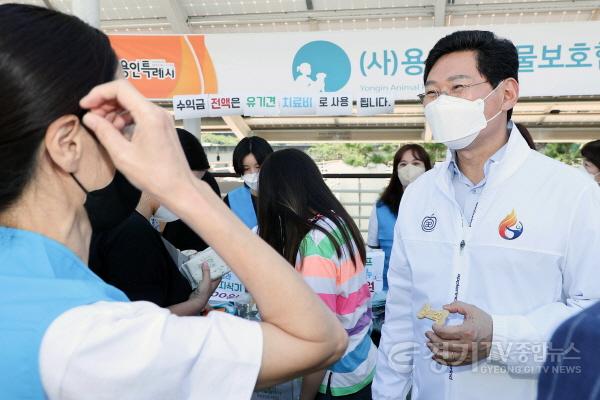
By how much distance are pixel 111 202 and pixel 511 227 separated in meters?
1.14

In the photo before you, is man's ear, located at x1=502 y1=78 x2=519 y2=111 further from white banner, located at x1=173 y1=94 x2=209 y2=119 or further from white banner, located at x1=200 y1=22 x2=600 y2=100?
white banner, located at x1=173 y1=94 x2=209 y2=119

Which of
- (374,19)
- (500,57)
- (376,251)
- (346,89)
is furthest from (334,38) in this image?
(500,57)

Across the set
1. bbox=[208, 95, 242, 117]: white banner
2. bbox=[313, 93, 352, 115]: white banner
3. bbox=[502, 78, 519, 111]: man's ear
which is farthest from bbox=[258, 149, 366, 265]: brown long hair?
bbox=[208, 95, 242, 117]: white banner

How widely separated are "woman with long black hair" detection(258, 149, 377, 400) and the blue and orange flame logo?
0.61 m

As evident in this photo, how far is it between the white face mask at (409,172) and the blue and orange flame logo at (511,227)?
6.61 feet

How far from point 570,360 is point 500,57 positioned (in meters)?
1.31

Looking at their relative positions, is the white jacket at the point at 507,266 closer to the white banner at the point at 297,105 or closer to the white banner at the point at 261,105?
the white banner at the point at 297,105

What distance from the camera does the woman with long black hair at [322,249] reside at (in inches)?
70.2

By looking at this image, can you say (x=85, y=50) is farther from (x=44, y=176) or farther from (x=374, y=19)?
(x=374, y=19)

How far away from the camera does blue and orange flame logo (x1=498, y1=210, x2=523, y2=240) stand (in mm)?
1411

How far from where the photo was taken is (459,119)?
162 cm

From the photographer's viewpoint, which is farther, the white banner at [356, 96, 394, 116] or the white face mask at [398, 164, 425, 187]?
the white banner at [356, 96, 394, 116]

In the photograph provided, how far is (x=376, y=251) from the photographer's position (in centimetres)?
288

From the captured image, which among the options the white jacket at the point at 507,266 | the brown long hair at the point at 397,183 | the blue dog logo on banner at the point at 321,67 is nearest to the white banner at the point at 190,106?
the blue dog logo on banner at the point at 321,67
